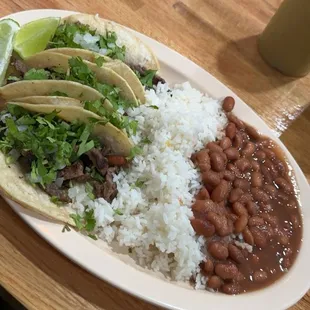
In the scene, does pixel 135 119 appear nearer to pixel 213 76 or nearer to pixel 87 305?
pixel 213 76

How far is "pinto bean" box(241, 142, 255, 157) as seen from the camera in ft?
9.50

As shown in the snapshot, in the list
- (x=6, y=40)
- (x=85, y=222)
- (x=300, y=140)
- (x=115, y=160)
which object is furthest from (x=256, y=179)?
(x=6, y=40)

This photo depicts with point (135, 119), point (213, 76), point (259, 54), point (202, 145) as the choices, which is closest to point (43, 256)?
point (135, 119)

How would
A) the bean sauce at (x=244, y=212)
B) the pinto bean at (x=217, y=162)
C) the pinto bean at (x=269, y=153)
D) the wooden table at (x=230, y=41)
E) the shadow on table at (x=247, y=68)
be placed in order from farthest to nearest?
the shadow on table at (x=247, y=68)
the wooden table at (x=230, y=41)
the pinto bean at (x=269, y=153)
the pinto bean at (x=217, y=162)
the bean sauce at (x=244, y=212)

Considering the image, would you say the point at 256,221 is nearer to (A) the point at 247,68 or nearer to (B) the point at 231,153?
(B) the point at 231,153

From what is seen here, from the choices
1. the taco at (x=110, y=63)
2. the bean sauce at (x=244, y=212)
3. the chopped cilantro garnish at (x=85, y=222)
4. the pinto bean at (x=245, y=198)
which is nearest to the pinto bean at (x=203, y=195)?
the bean sauce at (x=244, y=212)

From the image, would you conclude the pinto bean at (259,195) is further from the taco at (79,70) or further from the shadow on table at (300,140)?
the taco at (79,70)

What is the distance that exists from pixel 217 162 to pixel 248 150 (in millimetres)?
341

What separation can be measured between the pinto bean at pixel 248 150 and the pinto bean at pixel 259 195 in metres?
0.25

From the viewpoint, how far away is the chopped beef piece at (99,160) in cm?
239

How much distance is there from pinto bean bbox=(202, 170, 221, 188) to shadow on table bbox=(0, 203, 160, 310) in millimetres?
819

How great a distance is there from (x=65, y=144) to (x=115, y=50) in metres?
0.88

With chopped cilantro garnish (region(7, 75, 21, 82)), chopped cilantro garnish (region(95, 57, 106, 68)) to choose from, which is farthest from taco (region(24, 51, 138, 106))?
chopped cilantro garnish (region(7, 75, 21, 82))

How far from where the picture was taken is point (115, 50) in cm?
285
